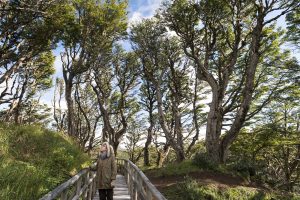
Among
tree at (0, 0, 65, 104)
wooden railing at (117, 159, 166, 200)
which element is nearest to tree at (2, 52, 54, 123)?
tree at (0, 0, 65, 104)

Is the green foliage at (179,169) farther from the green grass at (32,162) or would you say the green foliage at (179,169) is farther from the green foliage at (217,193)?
the green grass at (32,162)

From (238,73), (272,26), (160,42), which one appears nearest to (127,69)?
(160,42)

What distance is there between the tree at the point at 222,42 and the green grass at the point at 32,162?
777cm

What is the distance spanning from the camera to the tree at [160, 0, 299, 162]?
1455 cm

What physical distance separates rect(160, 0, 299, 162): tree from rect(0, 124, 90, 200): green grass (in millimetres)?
7768

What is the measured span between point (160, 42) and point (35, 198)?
17865mm

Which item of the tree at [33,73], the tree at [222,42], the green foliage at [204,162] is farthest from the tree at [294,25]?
the tree at [33,73]

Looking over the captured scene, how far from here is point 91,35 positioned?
2008cm

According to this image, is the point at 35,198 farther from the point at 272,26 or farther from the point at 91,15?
the point at 272,26

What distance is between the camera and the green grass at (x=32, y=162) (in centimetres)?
596

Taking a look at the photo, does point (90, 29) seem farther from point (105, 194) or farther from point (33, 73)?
point (105, 194)

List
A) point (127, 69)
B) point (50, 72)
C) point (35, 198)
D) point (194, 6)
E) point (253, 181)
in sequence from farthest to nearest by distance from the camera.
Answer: point (127, 69) → point (50, 72) → point (194, 6) → point (253, 181) → point (35, 198)

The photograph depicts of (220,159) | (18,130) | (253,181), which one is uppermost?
(18,130)

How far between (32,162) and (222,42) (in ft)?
49.1
